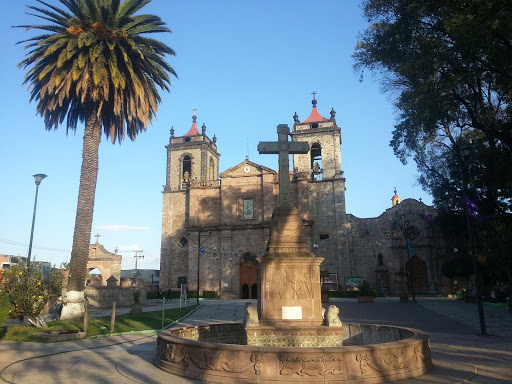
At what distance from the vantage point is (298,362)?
21.8ft

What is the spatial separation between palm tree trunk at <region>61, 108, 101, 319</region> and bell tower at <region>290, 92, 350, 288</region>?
27620 mm

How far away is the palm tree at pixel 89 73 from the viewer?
18406 millimetres

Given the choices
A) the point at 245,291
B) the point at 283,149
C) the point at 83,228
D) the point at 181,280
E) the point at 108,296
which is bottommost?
the point at 245,291

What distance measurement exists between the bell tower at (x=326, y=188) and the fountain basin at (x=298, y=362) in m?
34.3

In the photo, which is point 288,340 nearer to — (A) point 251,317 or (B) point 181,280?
(A) point 251,317

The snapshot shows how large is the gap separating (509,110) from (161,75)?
1731 cm

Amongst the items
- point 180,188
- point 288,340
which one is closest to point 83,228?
point 288,340

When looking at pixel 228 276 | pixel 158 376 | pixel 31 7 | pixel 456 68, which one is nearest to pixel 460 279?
pixel 228 276

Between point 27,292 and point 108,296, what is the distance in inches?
604

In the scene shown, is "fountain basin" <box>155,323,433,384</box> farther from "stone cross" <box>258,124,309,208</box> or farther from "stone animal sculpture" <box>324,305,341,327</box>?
"stone cross" <box>258,124,309,208</box>

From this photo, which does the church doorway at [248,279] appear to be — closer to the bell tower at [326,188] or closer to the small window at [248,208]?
the small window at [248,208]

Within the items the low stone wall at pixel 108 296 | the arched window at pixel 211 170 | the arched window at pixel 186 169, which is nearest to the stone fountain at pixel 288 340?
the low stone wall at pixel 108 296

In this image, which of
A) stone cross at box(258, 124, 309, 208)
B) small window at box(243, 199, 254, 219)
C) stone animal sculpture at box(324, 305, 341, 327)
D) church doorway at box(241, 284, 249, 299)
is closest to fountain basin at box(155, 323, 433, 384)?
stone animal sculpture at box(324, 305, 341, 327)

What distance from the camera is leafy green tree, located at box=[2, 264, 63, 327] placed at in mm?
15023
